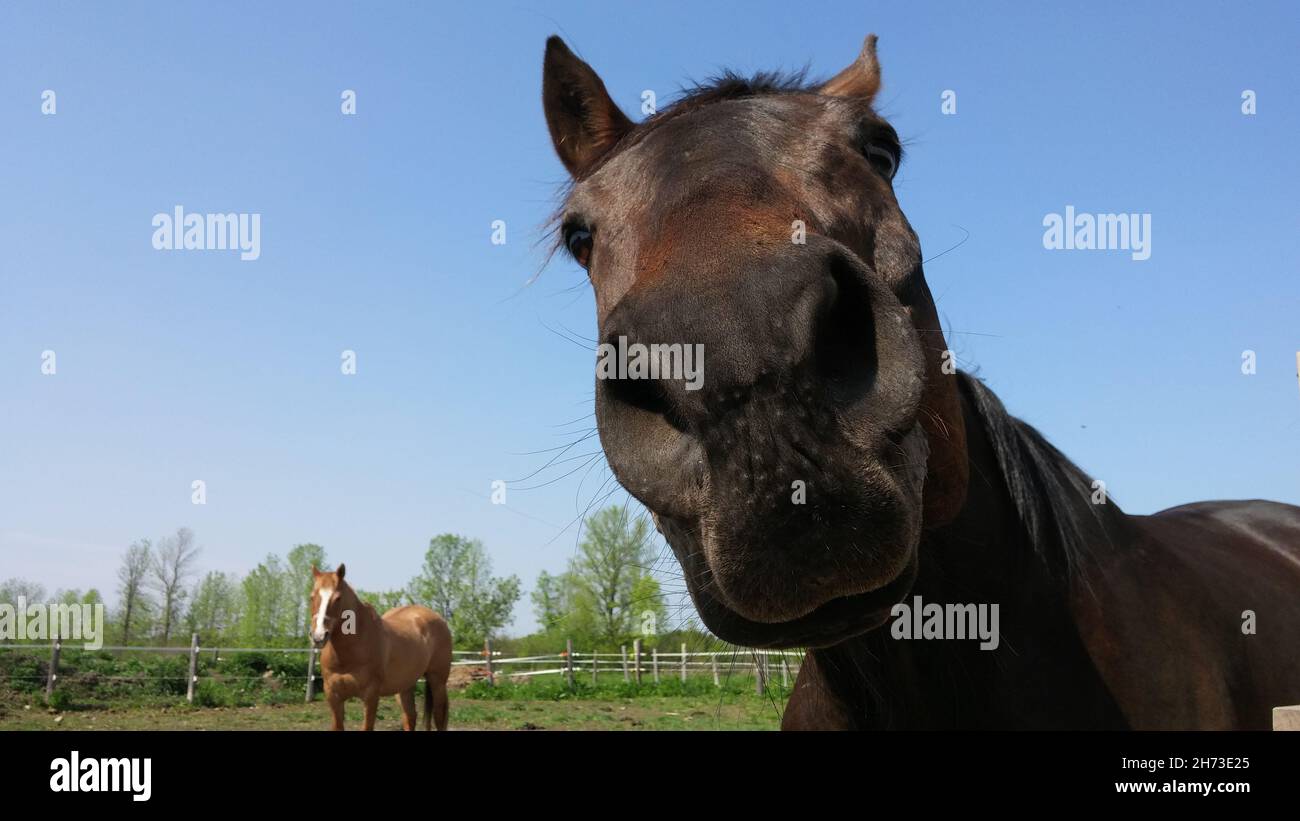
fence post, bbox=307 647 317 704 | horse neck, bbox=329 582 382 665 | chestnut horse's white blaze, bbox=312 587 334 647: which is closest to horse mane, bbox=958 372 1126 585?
chestnut horse's white blaze, bbox=312 587 334 647

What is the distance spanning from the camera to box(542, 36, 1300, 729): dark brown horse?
159cm

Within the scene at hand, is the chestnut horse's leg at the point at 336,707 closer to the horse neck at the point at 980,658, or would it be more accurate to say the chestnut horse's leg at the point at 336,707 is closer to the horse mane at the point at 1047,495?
the horse neck at the point at 980,658

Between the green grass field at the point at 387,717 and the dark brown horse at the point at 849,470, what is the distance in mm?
12550

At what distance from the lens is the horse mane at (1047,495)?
2.83 metres

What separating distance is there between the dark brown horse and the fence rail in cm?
18

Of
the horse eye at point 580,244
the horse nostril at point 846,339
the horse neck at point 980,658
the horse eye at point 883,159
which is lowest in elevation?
the horse neck at point 980,658

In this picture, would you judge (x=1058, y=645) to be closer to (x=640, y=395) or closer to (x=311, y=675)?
(x=640, y=395)

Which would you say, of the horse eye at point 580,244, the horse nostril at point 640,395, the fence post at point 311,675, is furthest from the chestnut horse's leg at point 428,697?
the horse nostril at point 640,395
